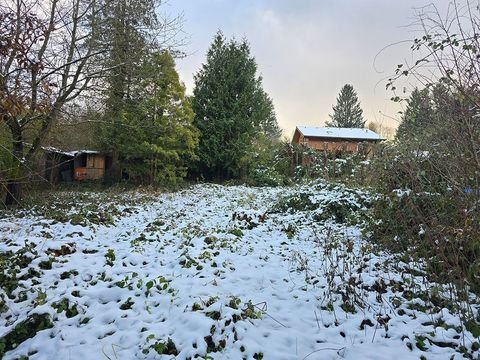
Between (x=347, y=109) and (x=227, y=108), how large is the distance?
24569 mm

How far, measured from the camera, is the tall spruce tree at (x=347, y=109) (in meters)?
36.5

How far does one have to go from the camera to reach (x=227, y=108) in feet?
55.1

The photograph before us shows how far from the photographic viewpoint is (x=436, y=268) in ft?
12.0

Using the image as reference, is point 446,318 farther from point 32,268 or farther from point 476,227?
point 32,268

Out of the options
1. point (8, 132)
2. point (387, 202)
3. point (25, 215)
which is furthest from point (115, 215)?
point (387, 202)

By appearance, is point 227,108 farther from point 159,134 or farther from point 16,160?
point 16,160

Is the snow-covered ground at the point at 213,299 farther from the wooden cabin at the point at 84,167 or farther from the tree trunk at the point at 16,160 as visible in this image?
the wooden cabin at the point at 84,167

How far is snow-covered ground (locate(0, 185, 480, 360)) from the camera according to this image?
257cm

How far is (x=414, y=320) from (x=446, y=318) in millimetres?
259

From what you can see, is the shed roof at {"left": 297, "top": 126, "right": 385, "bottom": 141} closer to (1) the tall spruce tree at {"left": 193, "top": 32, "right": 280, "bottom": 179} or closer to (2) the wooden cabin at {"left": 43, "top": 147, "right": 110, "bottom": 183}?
(1) the tall spruce tree at {"left": 193, "top": 32, "right": 280, "bottom": 179}

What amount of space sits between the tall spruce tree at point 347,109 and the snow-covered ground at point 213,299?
3331 cm

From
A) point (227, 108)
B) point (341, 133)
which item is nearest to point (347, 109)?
point (341, 133)

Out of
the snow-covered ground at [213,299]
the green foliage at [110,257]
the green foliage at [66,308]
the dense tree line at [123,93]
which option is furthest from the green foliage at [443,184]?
the green foliage at [110,257]

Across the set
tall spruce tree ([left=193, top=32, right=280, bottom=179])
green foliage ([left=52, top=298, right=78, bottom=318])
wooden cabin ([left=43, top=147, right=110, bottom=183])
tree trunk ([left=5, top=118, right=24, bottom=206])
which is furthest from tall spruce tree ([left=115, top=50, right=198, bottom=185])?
green foliage ([left=52, top=298, right=78, bottom=318])
